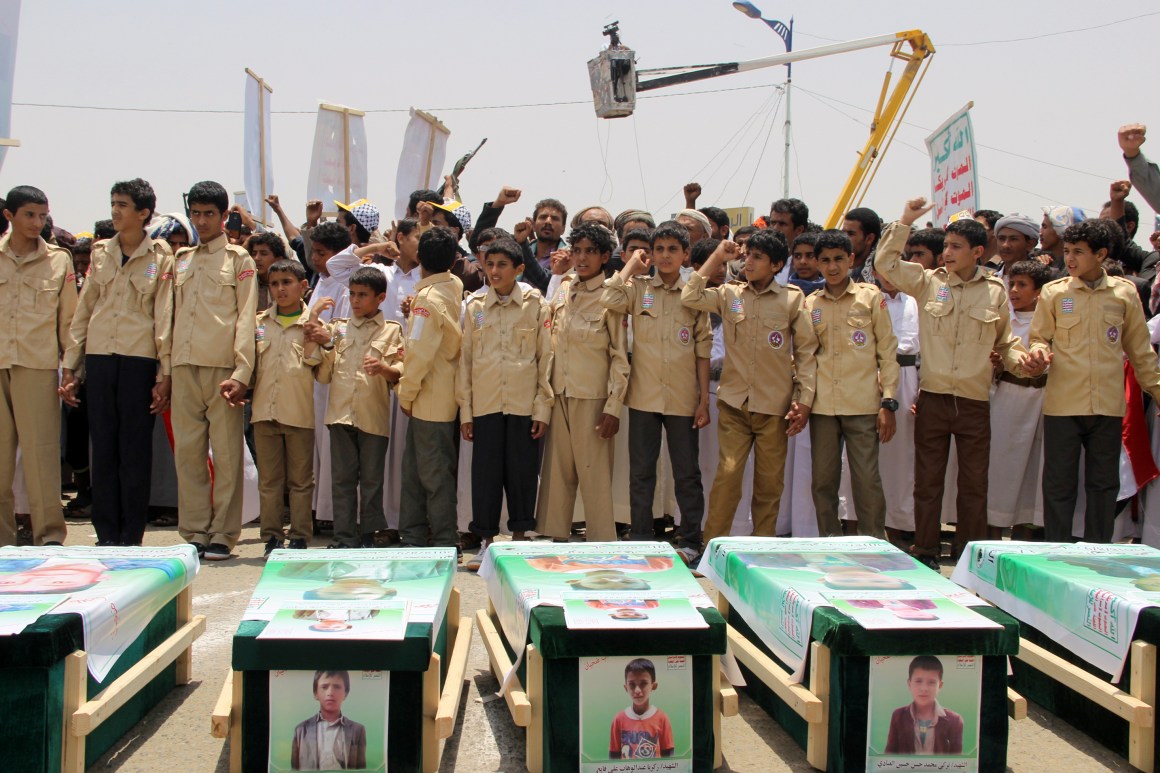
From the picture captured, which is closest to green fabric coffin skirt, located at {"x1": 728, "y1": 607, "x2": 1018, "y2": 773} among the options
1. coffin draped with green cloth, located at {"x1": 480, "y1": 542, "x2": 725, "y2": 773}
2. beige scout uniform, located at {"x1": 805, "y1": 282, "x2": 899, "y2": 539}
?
coffin draped with green cloth, located at {"x1": 480, "y1": 542, "x2": 725, "y2": 773}

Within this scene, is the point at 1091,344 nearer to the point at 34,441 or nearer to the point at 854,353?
the point at 854,353

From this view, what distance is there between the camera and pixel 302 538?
6.44 metres

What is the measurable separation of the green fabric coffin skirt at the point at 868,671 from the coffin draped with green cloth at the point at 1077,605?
17.8 inches

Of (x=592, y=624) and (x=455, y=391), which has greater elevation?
(x=455, y=391)

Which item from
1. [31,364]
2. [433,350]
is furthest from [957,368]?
[31,364]

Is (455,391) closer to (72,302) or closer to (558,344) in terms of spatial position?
(558,344)

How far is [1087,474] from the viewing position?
242 inches

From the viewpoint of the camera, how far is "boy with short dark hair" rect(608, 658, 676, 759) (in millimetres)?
3238

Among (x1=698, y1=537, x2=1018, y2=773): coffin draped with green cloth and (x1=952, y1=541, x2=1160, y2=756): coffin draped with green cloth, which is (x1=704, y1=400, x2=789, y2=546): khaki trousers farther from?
(x1=698, y1=537, x2=1018, y2=773): coffin draped with green cloth

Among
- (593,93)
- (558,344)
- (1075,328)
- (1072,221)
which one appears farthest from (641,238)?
(593,93)

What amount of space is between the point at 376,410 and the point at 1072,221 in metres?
4.72

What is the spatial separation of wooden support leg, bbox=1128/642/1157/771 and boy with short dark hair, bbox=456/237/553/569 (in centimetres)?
353

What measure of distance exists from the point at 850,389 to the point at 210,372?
12.0 ft

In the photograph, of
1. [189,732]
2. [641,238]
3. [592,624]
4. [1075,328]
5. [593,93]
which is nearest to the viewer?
[592,624]
